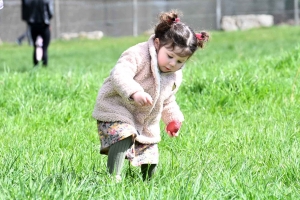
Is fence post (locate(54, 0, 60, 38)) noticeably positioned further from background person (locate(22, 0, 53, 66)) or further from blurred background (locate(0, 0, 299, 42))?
background person (locate(22, 0, 53, 66))

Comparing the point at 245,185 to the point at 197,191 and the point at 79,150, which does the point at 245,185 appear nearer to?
the point at 197,191

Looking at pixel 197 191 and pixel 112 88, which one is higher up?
pixel 112 88

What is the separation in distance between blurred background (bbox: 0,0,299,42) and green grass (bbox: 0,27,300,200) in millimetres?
21523

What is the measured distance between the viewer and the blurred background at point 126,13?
2866 cm

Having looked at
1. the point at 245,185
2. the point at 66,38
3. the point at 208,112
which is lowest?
the point at 66,38

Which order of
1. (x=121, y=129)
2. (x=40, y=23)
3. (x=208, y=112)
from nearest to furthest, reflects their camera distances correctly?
(x=121, y=129) < (x=208, y=112) < (x=40, y=23)

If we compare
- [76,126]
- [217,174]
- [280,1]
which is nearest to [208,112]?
[76,126]

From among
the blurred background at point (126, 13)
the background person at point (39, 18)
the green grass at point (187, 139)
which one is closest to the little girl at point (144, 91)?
the green grass at point (187, 139)

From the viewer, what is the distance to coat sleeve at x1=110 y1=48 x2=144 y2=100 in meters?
3.33

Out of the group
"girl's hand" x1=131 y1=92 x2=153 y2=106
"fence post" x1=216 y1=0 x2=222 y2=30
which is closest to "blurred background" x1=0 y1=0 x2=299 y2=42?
"fence post" x1=216 y1=0 x2=222 y2=30

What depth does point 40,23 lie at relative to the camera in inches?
484

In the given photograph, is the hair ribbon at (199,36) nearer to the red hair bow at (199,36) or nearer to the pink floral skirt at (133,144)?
the red hair bow at (199,36)

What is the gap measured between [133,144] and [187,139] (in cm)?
116

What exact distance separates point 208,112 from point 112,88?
2.58 metres
